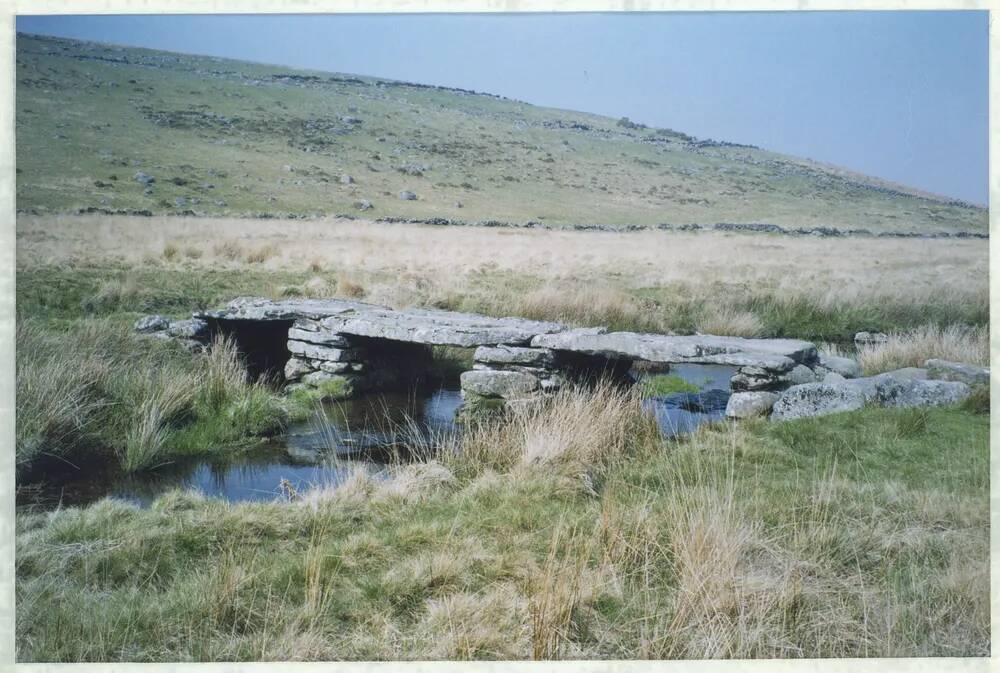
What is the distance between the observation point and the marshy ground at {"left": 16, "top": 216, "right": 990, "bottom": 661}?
12.6ft

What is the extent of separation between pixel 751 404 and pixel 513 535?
13.5 ft

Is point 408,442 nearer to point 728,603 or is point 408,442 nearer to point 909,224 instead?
point 728,603

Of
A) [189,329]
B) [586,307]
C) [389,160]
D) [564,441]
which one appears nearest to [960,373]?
[564,441]

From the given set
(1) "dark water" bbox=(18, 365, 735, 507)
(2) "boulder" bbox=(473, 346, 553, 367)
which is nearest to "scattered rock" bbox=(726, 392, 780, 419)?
(1) "dark water" bbox=(18, 365, 735, 507)

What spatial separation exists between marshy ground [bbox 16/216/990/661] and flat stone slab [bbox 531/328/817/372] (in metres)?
1.19

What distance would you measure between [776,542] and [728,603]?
0.80 metres

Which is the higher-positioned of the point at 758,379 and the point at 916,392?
the point at 916,392

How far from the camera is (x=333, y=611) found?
3.98 meters

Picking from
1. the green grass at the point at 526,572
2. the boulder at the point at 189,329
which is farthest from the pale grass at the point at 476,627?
the boulder at the point at 189,329

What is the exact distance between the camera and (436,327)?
9406 millimetres

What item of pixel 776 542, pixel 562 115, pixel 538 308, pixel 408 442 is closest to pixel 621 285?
pixel 538 308

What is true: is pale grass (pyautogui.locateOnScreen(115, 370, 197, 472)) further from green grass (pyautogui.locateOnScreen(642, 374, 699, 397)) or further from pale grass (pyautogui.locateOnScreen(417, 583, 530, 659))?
green grass (pyautogui.locateOnScreen(642, 374, 699, 397))

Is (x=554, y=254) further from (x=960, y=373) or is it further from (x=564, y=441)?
(x=564, y=441)

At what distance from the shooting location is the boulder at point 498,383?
898cm
